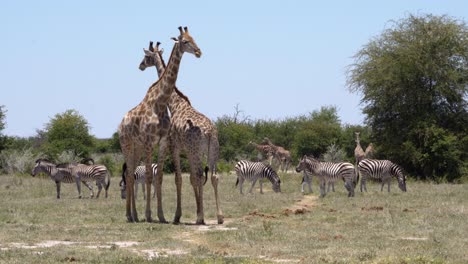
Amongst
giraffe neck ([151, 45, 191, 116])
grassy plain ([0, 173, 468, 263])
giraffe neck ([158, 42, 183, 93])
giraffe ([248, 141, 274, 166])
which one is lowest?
grassy plain ([0, 173, 468, 263])

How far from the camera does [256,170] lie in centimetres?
A: 2541

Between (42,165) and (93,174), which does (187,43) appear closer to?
(93,174)

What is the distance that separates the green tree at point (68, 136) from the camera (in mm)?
44531

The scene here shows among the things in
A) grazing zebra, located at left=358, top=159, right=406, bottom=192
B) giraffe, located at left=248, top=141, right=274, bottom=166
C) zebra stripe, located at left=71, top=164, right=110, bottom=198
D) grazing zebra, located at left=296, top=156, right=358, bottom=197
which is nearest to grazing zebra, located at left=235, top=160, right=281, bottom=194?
grazing zebra, located at left=296, top=156, right=358, bottom=197

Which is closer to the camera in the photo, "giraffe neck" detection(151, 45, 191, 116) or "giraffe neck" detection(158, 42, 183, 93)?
"giraffe neck" detection(158, 42, 183, 93)

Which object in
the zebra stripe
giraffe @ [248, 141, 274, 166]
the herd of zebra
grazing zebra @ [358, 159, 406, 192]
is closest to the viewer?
the herd of zebra

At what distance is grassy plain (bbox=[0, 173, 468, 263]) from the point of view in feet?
35.6

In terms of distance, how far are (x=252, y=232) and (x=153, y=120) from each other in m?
3.01

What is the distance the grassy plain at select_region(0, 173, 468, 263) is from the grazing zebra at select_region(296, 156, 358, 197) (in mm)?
1500

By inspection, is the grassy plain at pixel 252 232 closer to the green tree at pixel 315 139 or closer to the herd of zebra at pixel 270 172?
the herd of zebra at pixel 270 172

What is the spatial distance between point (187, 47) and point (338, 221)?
13.7 ft

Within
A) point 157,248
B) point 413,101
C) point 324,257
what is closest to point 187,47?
point 157,248

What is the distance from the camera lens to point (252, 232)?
13.5 m

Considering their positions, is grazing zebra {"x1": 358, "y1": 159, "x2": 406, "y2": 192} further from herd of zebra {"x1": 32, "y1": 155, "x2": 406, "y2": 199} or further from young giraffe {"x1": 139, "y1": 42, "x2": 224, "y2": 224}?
young giraffe {"x1": 139, "y1": 42, "x2": 224, "y2": 224}
